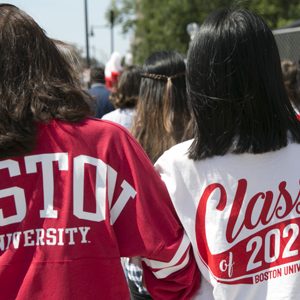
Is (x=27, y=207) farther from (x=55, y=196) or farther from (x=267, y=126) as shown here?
(x=267, y=126)

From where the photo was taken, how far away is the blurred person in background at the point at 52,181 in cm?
158

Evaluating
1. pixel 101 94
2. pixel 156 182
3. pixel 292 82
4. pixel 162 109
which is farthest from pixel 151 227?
pixel 101 94

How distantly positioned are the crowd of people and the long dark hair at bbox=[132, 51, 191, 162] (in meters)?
1.09

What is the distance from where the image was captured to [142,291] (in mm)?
2596

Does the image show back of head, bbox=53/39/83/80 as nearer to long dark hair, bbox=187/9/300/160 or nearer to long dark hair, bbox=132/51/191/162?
long dark hair, bbox=187/9/300/160

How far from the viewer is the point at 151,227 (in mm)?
1709

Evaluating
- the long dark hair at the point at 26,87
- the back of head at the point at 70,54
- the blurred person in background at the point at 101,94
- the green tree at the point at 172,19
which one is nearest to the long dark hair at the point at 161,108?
the back of head at the point at 70,54

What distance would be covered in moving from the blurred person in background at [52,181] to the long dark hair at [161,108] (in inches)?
51.0

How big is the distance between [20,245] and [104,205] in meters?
0.25

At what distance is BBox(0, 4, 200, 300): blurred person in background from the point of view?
158cm

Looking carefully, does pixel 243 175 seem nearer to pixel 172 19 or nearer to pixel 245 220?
pixel 245 220

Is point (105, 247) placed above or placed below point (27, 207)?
below

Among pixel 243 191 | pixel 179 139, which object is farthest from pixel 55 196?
pixel 179 139

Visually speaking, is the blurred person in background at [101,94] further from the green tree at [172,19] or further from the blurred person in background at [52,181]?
the green tree at [172,19]
